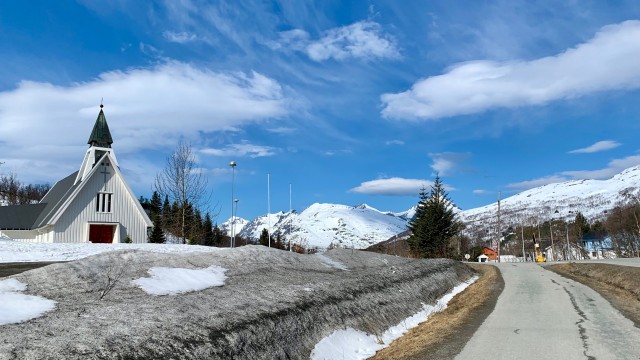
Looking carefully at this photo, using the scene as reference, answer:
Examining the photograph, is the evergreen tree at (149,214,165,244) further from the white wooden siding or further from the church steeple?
the white wooden siding

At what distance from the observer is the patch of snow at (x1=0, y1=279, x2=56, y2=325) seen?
692 centimetres

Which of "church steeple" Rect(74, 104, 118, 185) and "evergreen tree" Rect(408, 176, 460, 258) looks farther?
"church steeple" Rect(74, 104, 118, 185)

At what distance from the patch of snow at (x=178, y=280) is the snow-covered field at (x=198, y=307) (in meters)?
0.02

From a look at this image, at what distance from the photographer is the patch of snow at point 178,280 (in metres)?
9.88

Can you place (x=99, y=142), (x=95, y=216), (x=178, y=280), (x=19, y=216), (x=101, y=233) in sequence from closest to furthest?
1. (x=178, y=280)
2. (x=95, y=216)
3. (x=101, y=233)
4. (x=19, y=216)
5. (x=99, y=142)

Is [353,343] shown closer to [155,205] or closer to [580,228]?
[155,205]

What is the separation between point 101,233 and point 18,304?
39.5 metres

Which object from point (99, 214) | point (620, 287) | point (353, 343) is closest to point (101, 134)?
point (99, 214)

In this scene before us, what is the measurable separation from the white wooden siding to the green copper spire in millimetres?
12045

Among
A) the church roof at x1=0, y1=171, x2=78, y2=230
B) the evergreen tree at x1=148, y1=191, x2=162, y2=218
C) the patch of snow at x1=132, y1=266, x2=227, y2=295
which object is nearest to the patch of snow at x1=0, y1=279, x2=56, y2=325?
the patch of snow at x1=132, y1=266, x2=227, y2=295

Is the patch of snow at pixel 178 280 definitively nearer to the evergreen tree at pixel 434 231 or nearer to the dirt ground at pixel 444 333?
the dirt ground at pixel 444 333

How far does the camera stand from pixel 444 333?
1114cm

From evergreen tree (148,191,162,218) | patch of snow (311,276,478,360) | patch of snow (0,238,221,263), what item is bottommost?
patch of snow (311,276,478,360)

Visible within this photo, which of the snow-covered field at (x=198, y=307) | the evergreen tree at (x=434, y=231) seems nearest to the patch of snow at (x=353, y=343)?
the snow-covered field at (x=198, y=307)
